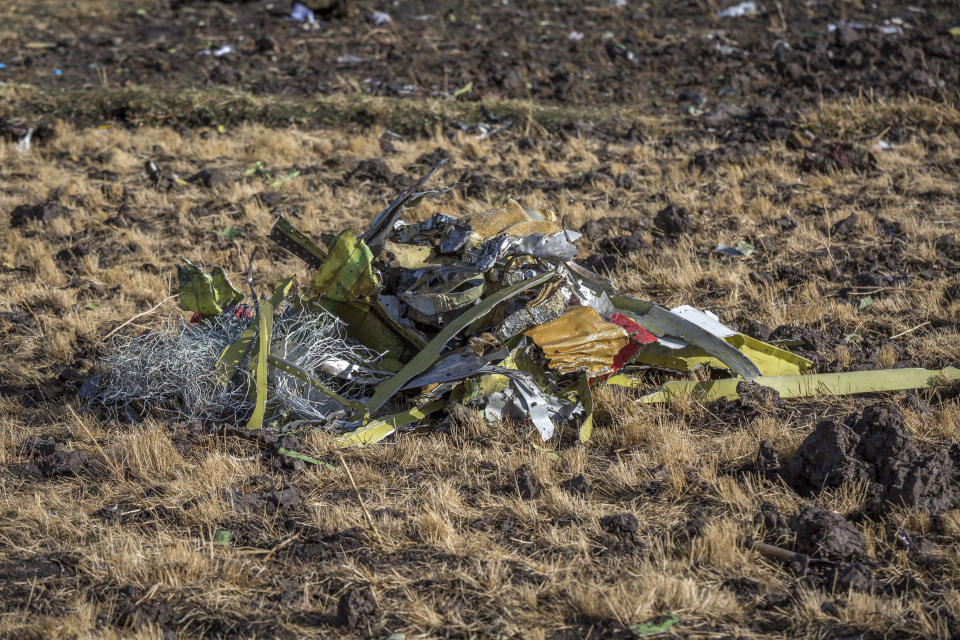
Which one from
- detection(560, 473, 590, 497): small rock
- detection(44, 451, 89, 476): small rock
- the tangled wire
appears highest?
detection(560, 473, 590, 497): small rock

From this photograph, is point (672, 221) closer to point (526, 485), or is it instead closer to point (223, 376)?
point (526, 485)

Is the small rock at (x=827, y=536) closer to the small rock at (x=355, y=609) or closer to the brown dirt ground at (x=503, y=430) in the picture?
the brown dirt ground at (x=503, y=430)

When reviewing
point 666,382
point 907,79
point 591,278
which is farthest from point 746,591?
point 907,79

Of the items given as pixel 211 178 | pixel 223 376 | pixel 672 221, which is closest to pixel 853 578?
pixel 223 376

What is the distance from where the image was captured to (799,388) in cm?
410

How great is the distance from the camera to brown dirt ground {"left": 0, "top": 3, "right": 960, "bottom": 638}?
2.84 meters

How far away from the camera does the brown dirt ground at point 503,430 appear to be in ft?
9.31

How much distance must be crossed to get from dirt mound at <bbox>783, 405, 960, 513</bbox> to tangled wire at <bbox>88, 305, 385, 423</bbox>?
194 centimetres

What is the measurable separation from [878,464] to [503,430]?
1.53 m

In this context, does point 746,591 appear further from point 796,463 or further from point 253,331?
point 253,331

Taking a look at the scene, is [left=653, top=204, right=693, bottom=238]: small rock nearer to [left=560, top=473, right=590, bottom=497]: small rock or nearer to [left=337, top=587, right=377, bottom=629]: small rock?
[left=560, top=473, right=590, bottom=497]: small rock

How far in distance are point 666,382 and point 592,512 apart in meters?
1.06

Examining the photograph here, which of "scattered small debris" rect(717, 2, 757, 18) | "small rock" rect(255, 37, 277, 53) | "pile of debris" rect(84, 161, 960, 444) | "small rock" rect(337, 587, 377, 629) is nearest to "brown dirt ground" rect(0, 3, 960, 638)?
"small rock" rect(337, 587, 377, 629)

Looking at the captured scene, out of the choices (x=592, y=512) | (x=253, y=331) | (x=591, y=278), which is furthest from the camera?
(x=591, y=278)
